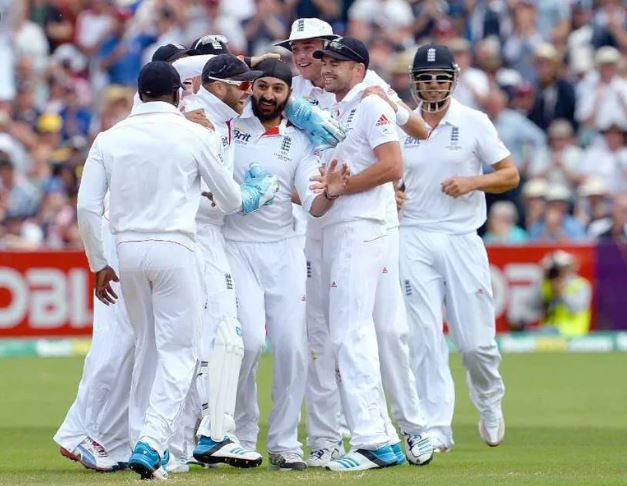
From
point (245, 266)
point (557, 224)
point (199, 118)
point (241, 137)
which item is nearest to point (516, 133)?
point (557, 224)

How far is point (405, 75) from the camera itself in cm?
1889

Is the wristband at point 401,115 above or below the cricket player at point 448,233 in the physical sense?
above

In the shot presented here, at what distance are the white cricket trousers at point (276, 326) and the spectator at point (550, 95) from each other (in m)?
12.4

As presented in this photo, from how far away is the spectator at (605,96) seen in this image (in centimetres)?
2122

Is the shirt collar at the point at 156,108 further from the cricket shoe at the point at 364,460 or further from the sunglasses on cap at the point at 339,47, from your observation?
the cricket shoe at the point at 364,460

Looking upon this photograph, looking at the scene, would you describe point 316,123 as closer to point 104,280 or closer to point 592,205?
point 104,280

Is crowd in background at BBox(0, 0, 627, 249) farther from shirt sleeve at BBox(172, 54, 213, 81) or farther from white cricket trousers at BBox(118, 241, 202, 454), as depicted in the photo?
white cricket trousers at BBox(118, 241, 202, 454)

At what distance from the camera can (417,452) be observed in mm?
9719

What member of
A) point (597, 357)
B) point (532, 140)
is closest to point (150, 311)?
point (597, 357)

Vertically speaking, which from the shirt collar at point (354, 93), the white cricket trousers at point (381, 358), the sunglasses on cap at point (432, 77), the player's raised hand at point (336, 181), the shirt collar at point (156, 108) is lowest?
the white cricket trousers at point (381, 358)

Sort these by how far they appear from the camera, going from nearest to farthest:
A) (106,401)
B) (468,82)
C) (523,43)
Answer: (106,401), (468,82), (523,43)

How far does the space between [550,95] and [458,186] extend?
10.9m

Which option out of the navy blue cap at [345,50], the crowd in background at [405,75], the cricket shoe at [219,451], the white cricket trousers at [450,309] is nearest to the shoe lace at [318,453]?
the cricket shoe at [219,451]

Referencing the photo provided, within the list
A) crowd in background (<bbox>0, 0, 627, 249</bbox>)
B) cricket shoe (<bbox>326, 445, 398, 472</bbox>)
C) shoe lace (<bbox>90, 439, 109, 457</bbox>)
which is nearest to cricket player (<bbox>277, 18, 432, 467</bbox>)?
cricket shoe (<bbox>326, 445, 398, 472</bbox>)
